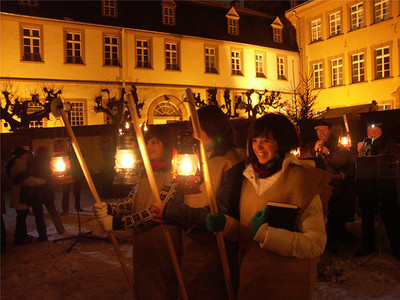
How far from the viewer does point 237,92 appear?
26.6m

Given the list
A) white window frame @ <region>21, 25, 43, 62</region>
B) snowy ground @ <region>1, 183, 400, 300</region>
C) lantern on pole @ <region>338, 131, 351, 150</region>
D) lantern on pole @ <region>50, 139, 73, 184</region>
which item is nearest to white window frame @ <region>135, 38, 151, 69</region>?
white window frame @ <region>21, 25, 43, 62</region>

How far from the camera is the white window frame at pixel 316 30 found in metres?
26.7

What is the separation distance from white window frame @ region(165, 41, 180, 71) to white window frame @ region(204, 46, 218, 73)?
2.38m

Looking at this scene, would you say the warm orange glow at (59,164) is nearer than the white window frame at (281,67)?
Answer: Yes

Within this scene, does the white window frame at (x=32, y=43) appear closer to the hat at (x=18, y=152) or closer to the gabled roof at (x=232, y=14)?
the gabled roof at (x=232, y=14)

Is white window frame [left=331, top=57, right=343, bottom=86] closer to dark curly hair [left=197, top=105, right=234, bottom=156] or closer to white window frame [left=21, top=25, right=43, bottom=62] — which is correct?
white window frame [left=21, top=25, right=43, bottom=62]

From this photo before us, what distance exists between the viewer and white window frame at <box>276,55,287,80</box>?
28953 mm

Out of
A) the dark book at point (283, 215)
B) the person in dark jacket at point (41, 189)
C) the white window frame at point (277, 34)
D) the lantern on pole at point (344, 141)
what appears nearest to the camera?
the dark book at point (283, 215)

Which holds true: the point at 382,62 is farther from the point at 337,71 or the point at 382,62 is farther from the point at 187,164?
the point at 187,164

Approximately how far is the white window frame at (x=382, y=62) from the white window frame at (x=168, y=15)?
14.8 m

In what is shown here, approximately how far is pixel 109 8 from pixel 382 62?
63.4 feet

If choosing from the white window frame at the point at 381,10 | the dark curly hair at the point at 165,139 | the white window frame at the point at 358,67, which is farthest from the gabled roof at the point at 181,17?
the dark curly hair at the point at 165,139

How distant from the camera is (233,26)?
27672 millimetres

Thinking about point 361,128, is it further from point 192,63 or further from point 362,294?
point 192,63
